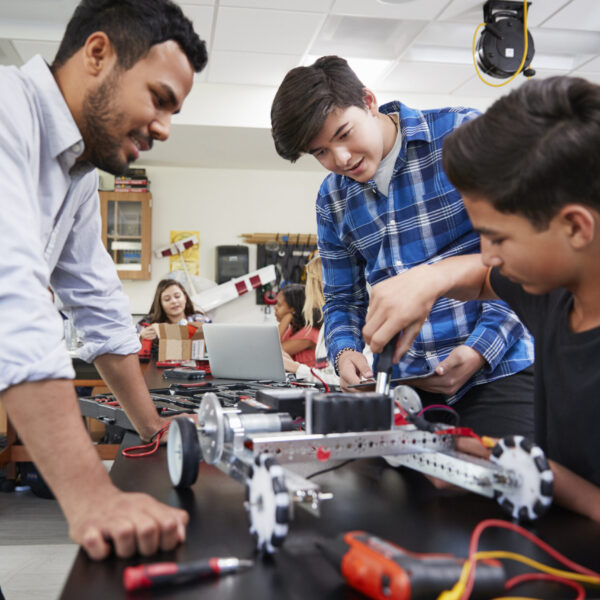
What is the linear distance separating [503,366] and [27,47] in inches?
155

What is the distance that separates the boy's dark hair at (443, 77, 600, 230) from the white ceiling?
244 cm

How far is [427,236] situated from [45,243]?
776 mm

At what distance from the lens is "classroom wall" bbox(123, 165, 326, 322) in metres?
6.05

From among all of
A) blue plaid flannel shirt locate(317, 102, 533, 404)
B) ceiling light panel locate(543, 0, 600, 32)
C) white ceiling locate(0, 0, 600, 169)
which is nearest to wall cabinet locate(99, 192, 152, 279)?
white ceiling locate(0, 0, 600, 169)

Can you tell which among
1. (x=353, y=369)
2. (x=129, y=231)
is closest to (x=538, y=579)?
(x=353, y=369)

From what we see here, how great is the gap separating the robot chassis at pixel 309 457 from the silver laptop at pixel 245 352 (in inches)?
55.8

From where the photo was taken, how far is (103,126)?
983mm

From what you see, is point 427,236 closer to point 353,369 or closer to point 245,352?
point 353,369

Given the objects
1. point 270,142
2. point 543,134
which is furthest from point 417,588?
point 270,142

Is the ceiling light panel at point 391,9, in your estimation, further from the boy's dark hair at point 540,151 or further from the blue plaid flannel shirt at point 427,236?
the boy's dark hair at point 540,151

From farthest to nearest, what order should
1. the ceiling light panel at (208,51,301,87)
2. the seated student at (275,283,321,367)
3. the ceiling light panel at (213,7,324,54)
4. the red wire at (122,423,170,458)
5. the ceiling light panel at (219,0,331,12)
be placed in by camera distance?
the ceiling light panel at (208,51,301,87), the seated student at (275,283,321,367), the ceiling light panel at (213,7,324,54), the ceiling light panel at (219,0,331,12), the red wire at (122,423,170,458)

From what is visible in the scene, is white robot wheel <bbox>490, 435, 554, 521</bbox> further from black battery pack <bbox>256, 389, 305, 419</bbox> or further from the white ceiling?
the white ceiling

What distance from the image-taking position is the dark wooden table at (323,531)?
1.66 feet

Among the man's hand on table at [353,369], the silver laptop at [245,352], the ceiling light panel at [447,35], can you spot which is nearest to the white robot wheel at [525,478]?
the man's hand on table at [353,369]
